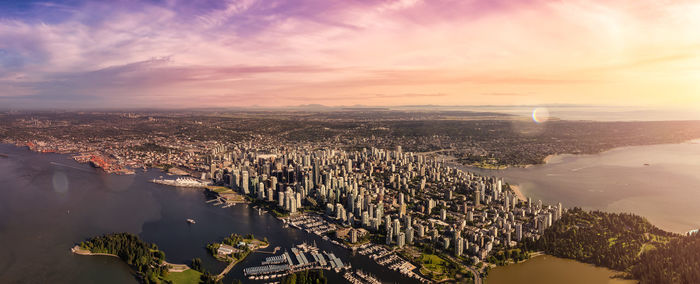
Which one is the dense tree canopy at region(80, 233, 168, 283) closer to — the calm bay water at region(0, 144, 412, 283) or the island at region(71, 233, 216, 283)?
the island at region(71, 233, 216, 283)

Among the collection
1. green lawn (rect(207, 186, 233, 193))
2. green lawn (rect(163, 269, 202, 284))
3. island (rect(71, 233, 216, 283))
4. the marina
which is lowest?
green lawn (rect(163, 269, 202, 284))

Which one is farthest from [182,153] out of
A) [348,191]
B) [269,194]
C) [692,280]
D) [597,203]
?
[692,280]

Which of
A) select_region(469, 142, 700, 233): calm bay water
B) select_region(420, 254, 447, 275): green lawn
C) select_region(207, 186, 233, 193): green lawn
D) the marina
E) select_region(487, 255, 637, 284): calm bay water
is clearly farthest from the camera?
the marina

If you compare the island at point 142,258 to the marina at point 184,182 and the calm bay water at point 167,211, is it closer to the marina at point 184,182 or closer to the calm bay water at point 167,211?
the calm bay water at point 167,211

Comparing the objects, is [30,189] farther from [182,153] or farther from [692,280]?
[692,280]

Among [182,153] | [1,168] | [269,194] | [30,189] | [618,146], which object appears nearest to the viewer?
[269,194]

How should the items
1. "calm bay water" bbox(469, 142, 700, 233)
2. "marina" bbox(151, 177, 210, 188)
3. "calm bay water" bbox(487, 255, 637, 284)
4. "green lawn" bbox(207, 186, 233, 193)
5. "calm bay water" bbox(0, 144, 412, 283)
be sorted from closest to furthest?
"calm bay water" bbox(487, 255, 637, 284) < "calm bay water" bbox(0, 144, 412, 283) < "calm bay water" bbox(469, 142, 700, 233) < "green lawn" bbox(207, 186, 233, 193) < "marina" bbox(151, 177, 210, 188)

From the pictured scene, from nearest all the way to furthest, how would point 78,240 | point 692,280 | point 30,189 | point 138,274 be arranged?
1. point 692,280
2. point 138,274
3. point 78,240
4. point 30,189

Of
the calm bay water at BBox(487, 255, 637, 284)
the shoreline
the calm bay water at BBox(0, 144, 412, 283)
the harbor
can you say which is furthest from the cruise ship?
the calm bay water at BBox(487, 255, 637, 284)

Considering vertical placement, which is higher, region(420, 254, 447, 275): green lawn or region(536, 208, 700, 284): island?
region(536, 208, 700, 284): island
